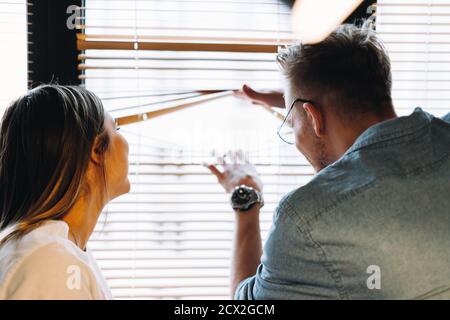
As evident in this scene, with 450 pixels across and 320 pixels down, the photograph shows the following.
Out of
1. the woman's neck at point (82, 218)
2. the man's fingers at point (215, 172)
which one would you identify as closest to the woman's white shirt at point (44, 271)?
the woman's neck at point (82, 218)

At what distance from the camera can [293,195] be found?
971 mm

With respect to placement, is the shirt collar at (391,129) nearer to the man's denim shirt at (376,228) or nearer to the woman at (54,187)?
the man's denim shirt at (376,228)

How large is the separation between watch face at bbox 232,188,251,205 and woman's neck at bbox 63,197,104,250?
0.43 m

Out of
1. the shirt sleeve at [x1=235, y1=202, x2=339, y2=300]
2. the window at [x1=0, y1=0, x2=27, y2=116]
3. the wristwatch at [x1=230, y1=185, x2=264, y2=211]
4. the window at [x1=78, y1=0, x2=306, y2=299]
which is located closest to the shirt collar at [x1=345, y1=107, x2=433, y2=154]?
the shirt sleeve at [x1=235, y1=202, x2=339, y2=300]

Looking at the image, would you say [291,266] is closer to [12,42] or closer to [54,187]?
[54,187]

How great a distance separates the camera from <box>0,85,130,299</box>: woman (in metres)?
0.92

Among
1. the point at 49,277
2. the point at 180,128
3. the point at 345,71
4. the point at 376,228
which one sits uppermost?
the point at 345,71

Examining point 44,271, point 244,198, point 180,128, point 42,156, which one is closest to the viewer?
point 44,271

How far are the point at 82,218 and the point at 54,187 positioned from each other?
12 centimetres

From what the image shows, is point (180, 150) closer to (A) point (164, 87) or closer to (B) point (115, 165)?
(A) point (164, 87)

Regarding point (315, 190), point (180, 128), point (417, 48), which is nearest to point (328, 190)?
point (315, 190)

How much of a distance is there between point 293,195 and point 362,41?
48 centimetres

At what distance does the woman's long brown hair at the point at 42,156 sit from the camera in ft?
3.46

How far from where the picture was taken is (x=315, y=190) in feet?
3.17
